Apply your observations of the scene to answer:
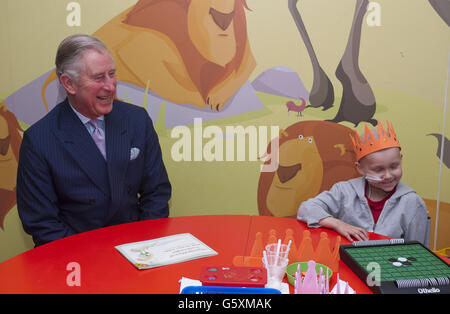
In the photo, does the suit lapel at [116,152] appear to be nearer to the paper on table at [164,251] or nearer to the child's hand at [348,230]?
the paper on table at [164,251]

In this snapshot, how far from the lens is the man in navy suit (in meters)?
1.96

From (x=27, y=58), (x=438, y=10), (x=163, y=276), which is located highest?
(x=438, y=10)

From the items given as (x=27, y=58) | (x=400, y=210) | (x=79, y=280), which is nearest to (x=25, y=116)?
(x=27, y=58)

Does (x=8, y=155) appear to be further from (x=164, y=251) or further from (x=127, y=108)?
(x=164, y=251)

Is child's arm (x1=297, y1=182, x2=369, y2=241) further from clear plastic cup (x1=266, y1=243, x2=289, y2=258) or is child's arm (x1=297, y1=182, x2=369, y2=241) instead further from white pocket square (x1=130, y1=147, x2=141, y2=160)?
white pocket square (x1=130, y1=147, x2=141, y2=160)

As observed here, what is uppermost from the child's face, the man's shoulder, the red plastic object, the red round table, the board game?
the man's shoulder

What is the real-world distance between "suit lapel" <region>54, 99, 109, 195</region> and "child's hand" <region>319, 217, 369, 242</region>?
3.48ft

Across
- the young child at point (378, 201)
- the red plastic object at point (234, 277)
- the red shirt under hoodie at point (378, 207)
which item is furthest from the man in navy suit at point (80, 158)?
the red shirt under hoodie at point (378, 207)

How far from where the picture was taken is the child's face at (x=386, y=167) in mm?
1982

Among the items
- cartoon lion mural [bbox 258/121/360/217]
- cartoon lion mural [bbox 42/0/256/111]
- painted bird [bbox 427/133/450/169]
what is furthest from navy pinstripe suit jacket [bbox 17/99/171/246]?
painted bird [bbox 427/133/450/169]
